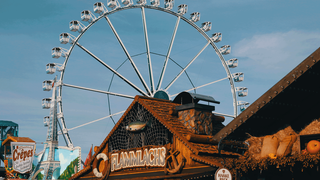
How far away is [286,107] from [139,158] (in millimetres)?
6564

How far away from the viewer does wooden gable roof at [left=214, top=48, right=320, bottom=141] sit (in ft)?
37.9

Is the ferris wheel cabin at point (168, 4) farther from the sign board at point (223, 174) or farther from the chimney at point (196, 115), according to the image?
the sign board at point (223, 174)

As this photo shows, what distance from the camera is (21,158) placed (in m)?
34.3

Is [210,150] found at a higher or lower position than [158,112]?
lower

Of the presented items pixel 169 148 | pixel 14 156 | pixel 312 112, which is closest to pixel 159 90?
pixel 14 156

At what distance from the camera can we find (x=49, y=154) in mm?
32562

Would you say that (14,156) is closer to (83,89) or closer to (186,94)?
(83,89)

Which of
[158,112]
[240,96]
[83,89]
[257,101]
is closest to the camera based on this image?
[257,101]

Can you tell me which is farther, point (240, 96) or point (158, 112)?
point (240, 96)

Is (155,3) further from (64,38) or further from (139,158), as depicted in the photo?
(139,158)

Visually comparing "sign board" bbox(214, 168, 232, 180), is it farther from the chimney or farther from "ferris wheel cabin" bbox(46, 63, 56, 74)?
"ferris wheel cabin" bbox(46, 63, 56, 74)

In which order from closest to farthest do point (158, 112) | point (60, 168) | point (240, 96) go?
point (158, 112)
point (60, 168)
point (240, 96)

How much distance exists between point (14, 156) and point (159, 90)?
1362cm

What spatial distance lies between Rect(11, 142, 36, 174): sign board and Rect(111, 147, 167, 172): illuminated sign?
60.9ft
